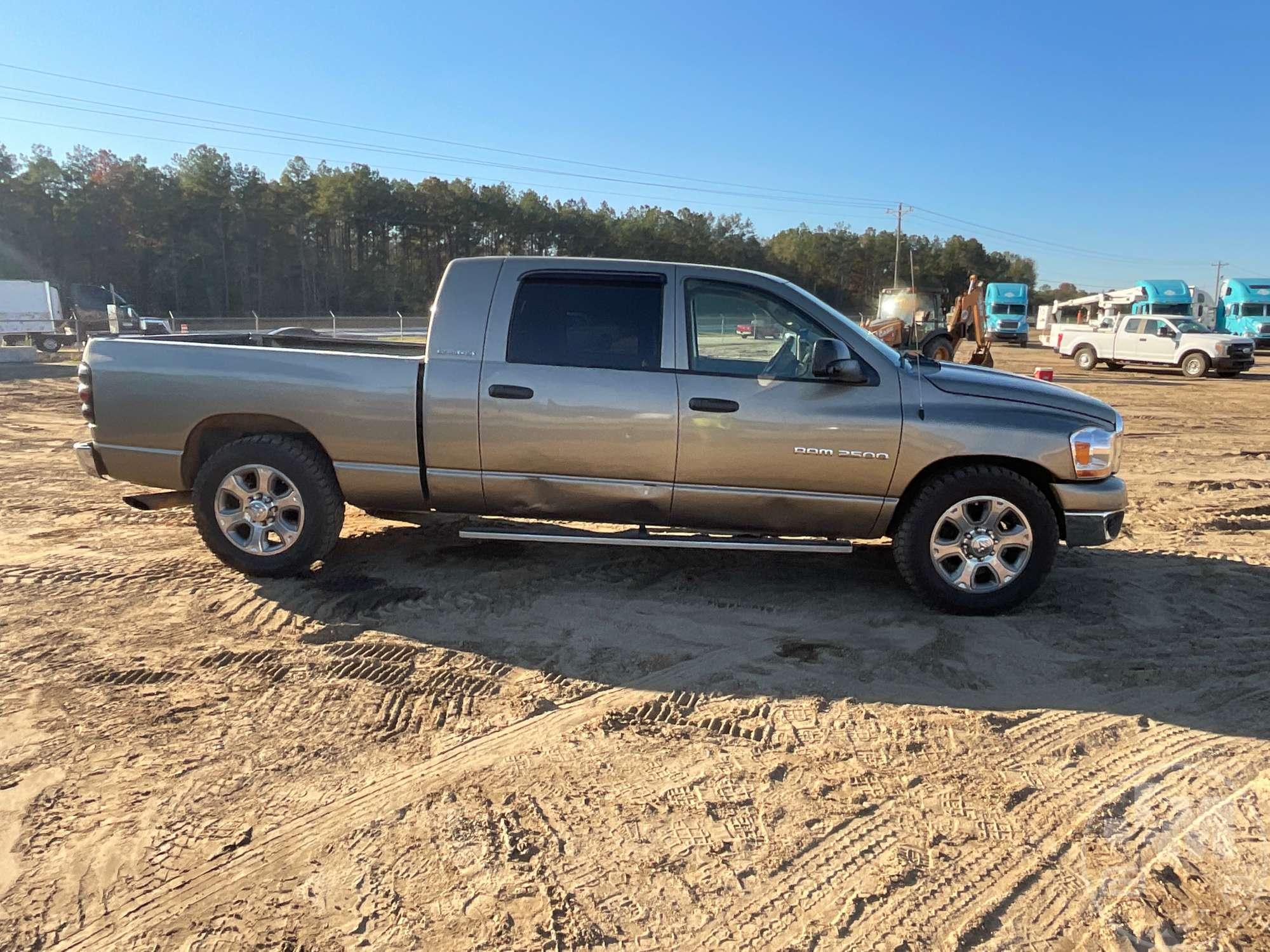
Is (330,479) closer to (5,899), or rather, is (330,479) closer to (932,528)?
(5,899)

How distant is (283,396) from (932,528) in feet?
12.8

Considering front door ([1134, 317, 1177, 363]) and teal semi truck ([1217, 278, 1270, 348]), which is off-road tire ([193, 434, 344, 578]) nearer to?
front door ([1134, 317, 1177, 363])

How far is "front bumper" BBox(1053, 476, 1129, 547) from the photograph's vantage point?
14.4 feet

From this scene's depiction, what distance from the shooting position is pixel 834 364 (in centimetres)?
430

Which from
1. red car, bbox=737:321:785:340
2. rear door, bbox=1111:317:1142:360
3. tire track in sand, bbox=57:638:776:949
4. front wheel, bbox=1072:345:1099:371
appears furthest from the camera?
front wheel, bbox=1072:345:1099:371

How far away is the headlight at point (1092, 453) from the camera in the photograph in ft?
14.2

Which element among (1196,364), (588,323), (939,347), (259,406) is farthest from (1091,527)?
(1196,364)

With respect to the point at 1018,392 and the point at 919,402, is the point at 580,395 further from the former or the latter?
the point at 1018,392

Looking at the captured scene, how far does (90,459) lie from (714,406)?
12.9 ft

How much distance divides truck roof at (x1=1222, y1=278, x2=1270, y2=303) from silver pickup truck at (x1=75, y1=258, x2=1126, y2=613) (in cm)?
3975

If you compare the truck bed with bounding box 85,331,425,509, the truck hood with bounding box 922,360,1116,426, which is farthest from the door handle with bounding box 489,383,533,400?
the truck hood with bounding box 922,360,1116,426

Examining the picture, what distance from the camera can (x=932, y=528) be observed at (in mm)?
4414

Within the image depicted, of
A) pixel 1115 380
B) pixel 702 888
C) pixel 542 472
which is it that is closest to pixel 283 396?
pixel 542 472

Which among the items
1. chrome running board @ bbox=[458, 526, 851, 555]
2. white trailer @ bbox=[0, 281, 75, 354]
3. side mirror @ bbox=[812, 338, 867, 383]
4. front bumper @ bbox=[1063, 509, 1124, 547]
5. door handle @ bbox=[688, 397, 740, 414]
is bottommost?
chrome running board @ bbox=[458, 526, 851, 555]
